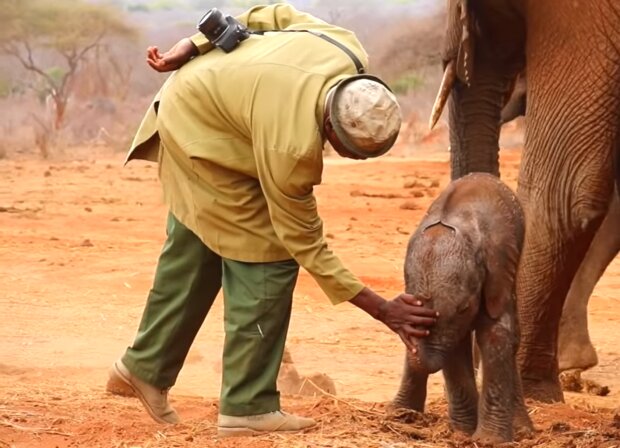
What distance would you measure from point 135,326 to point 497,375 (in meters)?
3.78

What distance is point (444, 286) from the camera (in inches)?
180

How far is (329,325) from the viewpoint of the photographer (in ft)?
27.4

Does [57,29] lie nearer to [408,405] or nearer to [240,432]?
[408,405]

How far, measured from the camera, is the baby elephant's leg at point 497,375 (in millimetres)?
4746

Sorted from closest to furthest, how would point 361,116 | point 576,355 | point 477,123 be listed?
point 361,116 → point 477,123 → point 576,355

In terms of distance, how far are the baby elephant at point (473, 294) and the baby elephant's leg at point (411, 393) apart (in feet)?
0.57

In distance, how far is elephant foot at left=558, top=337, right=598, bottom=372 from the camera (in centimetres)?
696

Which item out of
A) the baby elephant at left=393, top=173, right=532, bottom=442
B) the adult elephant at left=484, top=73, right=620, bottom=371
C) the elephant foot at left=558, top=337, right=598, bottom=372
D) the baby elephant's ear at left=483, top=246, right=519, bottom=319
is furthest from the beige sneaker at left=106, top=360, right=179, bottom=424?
the elephant foot at left=558, top=337, right=598, bottom=372

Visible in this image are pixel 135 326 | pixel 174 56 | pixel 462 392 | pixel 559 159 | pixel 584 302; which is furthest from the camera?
pixel 135 326

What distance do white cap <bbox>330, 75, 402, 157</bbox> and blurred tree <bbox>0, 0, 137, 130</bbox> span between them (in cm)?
2056

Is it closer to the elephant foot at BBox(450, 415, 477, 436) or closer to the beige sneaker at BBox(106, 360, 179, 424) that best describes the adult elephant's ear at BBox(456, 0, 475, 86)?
the elephant foot at BBox(450, 415, 477, 436)

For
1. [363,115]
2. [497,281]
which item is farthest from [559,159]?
[363,115]

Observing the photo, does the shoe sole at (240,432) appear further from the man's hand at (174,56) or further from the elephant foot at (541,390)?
the elephant foot at (541,390)

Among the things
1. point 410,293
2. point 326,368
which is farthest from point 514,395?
point 326,368
